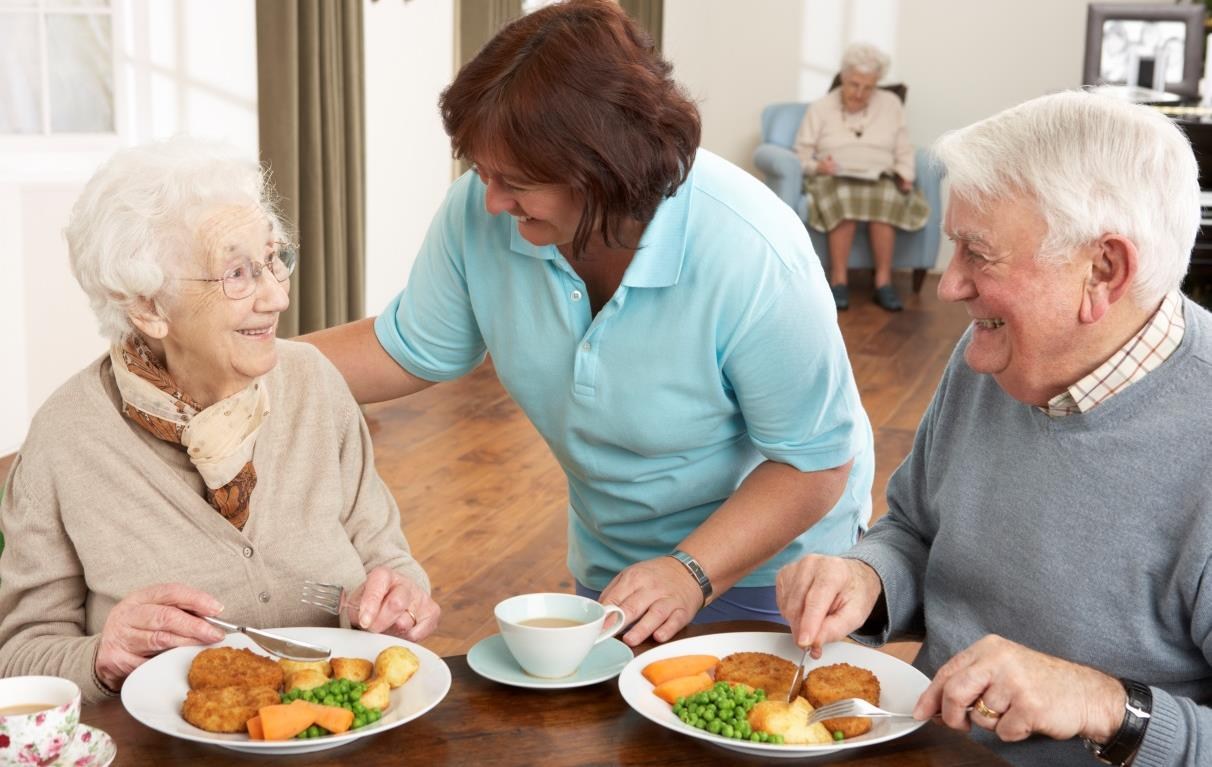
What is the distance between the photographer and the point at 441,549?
3805 millimetres

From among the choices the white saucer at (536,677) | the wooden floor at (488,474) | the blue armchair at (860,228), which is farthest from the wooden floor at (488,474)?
the white saucer at (536,677)

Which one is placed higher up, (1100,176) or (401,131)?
(1100,176)

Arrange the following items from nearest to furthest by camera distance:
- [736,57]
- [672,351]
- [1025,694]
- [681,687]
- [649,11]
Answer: [1025,694], [681,687], [672,351], [649,11], [736,57]

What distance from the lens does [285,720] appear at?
1.25 m

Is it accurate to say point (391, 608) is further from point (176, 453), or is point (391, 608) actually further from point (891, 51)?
point (891, 51)

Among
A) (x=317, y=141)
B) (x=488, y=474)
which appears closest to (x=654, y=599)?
(x=488, y=474)

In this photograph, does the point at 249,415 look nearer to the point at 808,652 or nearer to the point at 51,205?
the point at 808,652

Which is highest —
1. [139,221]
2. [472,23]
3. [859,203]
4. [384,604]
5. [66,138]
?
[472,23]

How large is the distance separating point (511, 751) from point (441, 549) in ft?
8.47

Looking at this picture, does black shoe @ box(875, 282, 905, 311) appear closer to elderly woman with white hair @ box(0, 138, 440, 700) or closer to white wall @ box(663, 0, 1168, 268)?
white wall @ box(663, 0, 1168, 268)

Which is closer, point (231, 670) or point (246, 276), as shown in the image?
point (231, 670)

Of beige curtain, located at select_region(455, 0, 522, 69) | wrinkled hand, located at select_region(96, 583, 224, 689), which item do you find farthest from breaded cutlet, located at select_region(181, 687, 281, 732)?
beige curtain, located at select_region(455, 0, 522, 69)

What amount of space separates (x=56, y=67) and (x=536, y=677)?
3913 millimetres

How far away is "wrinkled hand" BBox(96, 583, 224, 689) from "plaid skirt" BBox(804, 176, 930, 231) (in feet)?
22.0
